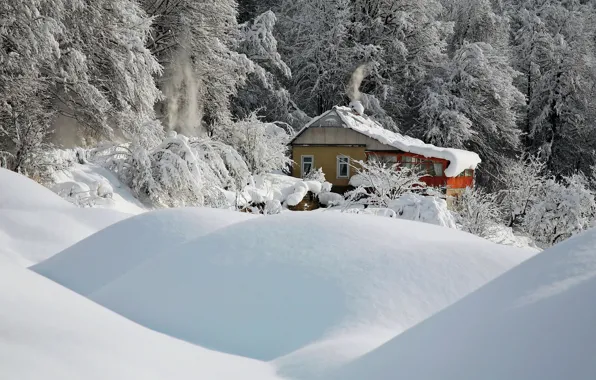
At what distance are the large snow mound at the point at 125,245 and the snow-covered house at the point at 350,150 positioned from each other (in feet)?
61.0

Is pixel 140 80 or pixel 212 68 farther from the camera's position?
pixel 212 68

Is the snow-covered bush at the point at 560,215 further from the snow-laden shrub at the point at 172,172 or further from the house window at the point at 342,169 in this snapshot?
the snow-laden shrub at the point at 172,172

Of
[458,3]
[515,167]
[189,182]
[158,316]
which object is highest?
[458,3]

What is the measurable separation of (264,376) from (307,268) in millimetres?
1613

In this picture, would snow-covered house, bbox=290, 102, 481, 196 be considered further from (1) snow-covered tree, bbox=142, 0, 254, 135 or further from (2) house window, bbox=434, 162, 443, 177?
(1) snow-covered tree, bbox=142, 0, 254, 135

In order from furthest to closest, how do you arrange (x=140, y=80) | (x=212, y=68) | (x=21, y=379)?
(x=212, y=68) → (x=140, y=80) → (x=21, y=379)

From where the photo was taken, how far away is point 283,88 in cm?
3044

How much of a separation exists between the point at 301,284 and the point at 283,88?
26.2 m

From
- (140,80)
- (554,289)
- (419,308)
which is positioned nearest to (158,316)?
(419,308)

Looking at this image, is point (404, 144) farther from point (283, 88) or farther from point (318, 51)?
point (318, 51)

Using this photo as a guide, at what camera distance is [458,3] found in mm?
34844

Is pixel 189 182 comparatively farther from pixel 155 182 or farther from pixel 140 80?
pixel 140 80

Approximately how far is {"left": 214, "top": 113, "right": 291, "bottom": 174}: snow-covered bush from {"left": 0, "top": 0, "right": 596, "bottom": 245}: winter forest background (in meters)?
0.06

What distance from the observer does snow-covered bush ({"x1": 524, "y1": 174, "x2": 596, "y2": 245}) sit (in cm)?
1867
